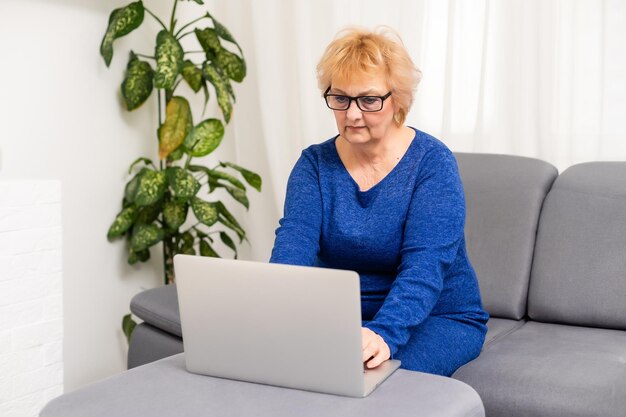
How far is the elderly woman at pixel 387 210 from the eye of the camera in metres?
1.88

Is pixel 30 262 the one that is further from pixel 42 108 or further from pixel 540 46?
pixel 540 46

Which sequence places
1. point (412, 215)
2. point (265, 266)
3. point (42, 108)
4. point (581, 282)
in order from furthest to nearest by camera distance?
point (42, 108) → point (581, 282) → point (412, 215) → point (265, 266)

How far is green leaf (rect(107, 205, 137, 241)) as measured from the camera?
10.4 feet

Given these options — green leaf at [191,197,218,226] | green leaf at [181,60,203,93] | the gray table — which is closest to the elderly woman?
the gray table

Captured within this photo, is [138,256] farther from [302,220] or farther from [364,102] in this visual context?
[364,102]

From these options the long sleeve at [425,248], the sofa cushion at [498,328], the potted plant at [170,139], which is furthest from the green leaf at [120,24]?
the sofa cushion at [498,328]

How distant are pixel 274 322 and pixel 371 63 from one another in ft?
2.28

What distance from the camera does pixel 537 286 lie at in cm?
242

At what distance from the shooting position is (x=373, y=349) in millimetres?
1641

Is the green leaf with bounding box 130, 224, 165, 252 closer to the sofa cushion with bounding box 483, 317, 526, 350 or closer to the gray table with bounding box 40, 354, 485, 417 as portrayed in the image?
the sofa cushion with bounding box 483, 317, 526, 350

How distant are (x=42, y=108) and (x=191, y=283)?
1639 mm

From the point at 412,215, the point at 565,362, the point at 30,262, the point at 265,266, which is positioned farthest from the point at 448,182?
the point at 30,262

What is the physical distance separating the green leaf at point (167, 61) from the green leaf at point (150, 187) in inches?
12.2

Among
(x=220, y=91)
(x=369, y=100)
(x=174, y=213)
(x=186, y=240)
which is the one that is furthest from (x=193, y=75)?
(x=369, y=100)
